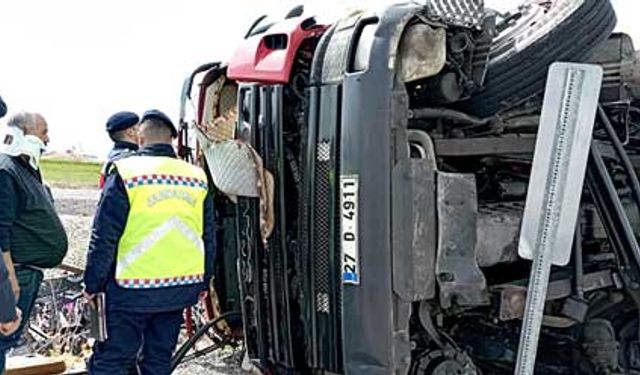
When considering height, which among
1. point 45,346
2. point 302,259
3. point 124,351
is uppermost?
point 302,259

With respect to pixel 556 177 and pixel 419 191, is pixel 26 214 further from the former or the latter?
pixel 556 177

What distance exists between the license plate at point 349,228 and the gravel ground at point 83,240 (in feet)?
7.59

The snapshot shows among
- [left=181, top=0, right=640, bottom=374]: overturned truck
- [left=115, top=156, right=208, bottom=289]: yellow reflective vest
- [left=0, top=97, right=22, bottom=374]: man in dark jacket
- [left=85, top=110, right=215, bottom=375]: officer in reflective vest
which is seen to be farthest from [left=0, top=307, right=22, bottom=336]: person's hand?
[left=181, top=0, right=640, bottom=374]: overturned truck

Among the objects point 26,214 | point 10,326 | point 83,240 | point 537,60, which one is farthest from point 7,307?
point 83,240

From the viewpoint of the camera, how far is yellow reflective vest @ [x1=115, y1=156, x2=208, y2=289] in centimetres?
380

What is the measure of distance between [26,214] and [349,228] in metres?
1.74

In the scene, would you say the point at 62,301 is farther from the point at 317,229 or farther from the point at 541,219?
the point at 541,219

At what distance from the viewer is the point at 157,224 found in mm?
3838

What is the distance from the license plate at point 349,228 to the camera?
314 centimetres

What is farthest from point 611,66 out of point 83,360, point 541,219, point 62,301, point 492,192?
point 62,301

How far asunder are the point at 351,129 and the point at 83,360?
3264 millimetres

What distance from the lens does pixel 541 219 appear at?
272 centimetres

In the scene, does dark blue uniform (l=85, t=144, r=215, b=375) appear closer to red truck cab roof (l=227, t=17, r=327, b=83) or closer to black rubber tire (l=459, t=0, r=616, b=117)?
red truck cab roof (l=227, t=17, r=327, b=83)

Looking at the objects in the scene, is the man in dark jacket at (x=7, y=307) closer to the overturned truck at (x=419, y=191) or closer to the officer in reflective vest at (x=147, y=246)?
the officer in reflective vest at (x=147, y=246)
